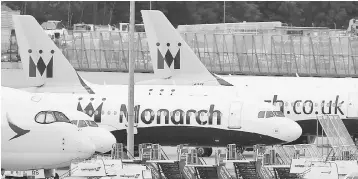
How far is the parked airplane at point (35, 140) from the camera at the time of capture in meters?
44.1

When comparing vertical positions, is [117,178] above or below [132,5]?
below

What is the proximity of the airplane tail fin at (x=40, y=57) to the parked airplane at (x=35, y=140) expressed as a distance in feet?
70.8

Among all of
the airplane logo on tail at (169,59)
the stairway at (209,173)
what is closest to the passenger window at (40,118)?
the stairway at (209,173)

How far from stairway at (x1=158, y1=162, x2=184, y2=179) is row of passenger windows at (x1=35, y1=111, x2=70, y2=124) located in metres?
5.14

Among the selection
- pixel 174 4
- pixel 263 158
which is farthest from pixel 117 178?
pixel 174 4

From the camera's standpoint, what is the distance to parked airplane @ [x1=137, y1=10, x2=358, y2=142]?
213ft

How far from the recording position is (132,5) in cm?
4916

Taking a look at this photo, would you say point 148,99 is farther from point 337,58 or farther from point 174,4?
point 174,4

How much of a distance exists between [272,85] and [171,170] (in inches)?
758

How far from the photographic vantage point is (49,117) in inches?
1756

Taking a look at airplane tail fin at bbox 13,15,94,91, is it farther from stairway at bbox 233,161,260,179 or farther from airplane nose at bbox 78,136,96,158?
airplane nose at bbox 78,136,96,158

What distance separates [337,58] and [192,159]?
47.8 meters

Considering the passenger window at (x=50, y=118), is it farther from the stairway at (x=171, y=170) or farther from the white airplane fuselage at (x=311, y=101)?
the white airplane fuselage at (x=311, y=101)

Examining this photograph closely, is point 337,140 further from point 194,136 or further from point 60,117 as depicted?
point 60,117
